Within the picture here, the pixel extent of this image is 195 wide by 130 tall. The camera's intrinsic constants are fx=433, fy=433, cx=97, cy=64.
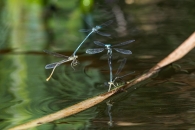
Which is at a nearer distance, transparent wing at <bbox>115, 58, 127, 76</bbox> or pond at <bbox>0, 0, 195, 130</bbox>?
pond at <bbox>0, 0, 195, 130</bbox>

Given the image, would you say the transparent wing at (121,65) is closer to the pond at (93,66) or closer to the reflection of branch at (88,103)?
the pond at (93,66)

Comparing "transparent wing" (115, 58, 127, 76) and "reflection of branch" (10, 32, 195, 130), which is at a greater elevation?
"transparent wing" (115, 58, 127, 76)

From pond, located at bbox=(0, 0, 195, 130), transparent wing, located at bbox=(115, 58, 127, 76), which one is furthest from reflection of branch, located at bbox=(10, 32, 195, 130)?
transparent wing, located at bbox=(115, 58, 127, 76)

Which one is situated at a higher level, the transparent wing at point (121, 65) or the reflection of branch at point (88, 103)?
the transparent wing at point (121, 65)

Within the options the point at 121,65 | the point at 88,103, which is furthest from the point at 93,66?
the point at 88,103

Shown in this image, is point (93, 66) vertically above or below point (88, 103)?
above

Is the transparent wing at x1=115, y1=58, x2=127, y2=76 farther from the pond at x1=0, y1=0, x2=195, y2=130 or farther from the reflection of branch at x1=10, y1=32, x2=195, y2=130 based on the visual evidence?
the reflection of branch at x1=10, y1=32, x2=195, y2=130

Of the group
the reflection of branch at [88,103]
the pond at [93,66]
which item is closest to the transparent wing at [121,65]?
the pond at [93,66]

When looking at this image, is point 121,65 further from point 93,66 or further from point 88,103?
point 88,103

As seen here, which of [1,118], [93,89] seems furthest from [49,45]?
[1,118]
